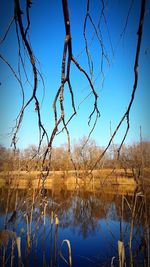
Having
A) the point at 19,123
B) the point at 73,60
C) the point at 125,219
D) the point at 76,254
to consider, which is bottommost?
the point at 76,254

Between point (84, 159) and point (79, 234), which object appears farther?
point (79, 234)

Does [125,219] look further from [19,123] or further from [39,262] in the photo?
[19,123]

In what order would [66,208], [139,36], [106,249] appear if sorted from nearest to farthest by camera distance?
[139,36] → [106,249] → [66,208]

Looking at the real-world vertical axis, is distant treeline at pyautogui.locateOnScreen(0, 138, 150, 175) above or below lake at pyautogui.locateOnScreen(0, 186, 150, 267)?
above

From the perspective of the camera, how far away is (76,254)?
12.8 feet

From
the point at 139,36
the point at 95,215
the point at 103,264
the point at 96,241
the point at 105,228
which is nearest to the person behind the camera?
the point at 139,36

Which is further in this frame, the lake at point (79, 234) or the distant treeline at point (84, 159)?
the lake at point (79, 234)

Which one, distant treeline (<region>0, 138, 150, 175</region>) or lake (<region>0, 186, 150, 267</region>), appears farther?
lake (<region>0, 186, 150, 267</region>)

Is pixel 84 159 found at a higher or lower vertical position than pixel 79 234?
higher

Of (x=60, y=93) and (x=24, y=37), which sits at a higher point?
(x=24, y=37)

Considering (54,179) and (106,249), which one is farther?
(54,179)

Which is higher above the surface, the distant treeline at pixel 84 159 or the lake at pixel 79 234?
the distant treeline at pixel 84 159

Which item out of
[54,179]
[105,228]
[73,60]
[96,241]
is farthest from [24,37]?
[54,179]

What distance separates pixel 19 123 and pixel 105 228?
516 centimetres
